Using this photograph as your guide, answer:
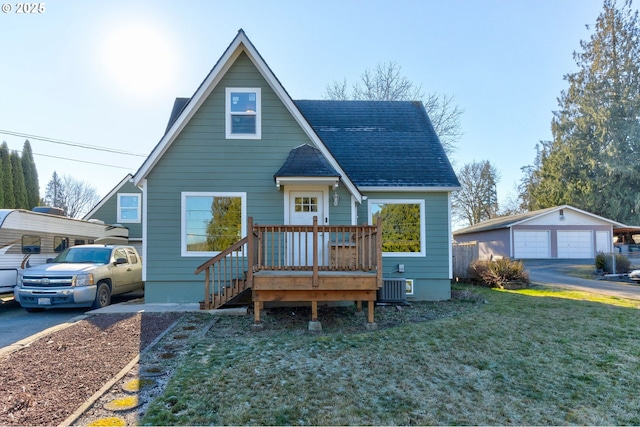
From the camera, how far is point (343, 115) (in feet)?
39.6

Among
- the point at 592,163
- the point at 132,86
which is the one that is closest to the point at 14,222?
the point at 132,86

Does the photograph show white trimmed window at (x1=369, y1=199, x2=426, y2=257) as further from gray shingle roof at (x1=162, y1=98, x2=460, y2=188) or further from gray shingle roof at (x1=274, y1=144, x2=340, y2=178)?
gray shingle roof at (x1=274, y1=144, x2=340, y2=178)

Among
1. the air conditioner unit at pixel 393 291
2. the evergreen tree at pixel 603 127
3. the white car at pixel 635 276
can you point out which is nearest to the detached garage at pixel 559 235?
the evergreen tree at pixel 603 127

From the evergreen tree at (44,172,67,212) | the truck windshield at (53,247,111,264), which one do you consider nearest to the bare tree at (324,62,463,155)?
the truck windshield at (53,247,111,264)

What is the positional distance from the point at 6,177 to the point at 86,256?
19498 millimetres

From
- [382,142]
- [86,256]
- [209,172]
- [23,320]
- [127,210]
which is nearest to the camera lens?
[23,320]

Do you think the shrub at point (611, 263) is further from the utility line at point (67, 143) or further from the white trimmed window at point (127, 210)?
the utility line at point (67, 143)

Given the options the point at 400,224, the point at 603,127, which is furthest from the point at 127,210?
the point at 603,127

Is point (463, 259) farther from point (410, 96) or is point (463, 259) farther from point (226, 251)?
point (410, 96)

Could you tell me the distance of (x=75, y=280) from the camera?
795cm

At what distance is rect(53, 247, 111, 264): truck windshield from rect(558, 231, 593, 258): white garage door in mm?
27026

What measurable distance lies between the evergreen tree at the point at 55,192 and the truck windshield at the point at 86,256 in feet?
125

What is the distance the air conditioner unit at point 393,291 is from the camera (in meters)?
8.56

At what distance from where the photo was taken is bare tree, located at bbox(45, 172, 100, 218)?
40125 millimetres
